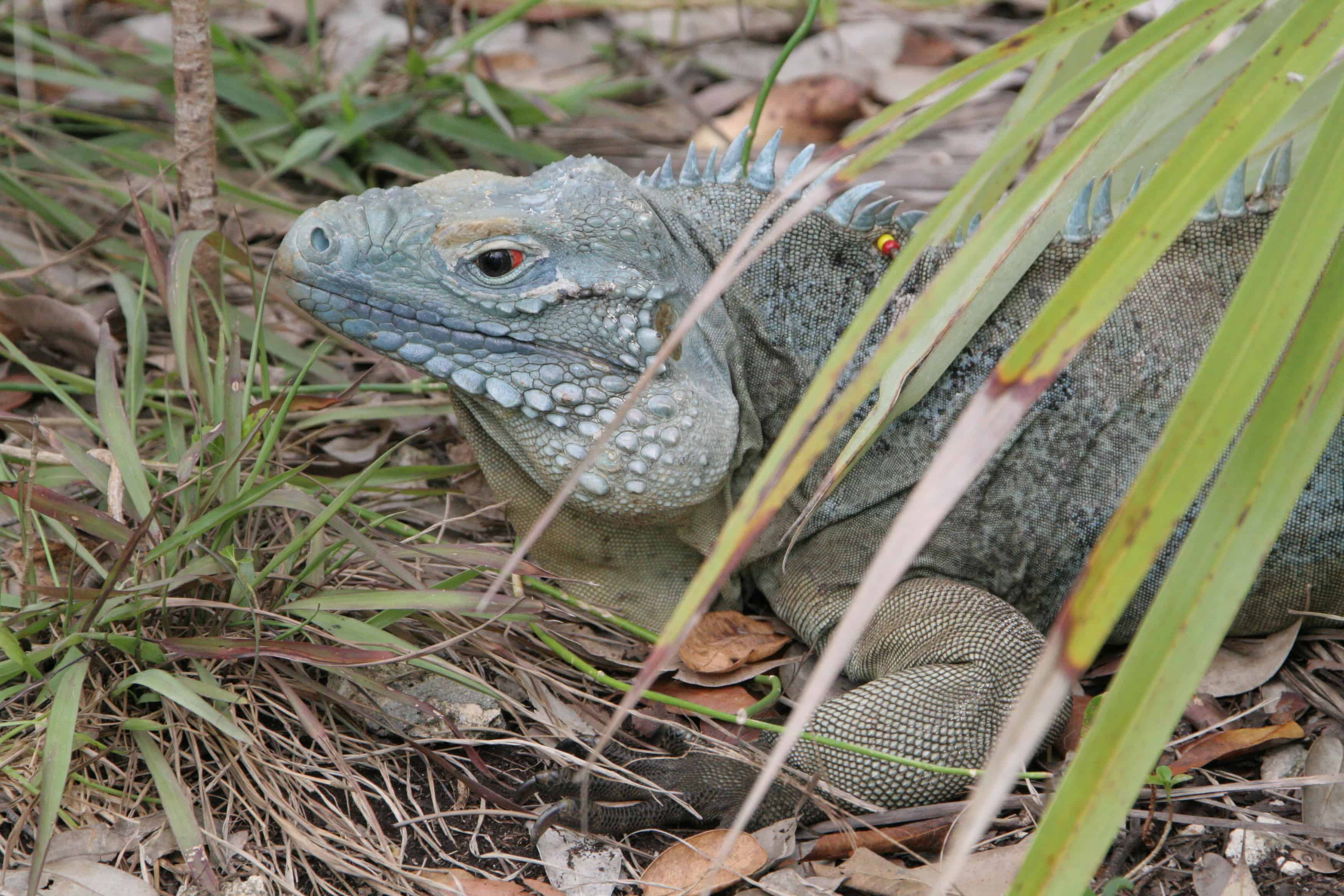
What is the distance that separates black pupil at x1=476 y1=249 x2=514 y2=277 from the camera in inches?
110

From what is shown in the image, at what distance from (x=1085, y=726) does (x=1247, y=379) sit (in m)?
1.31

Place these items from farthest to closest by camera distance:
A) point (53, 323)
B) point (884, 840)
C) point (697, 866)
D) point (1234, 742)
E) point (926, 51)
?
1. point (926, 51)
2. point (53, 323)
3. point (1234, 742)
4. point (884, 840)
5. point (697, 866)

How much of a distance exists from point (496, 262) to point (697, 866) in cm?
139

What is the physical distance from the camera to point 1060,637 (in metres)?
1.46

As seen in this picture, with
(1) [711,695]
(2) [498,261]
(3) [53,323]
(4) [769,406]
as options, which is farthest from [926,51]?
(3) [53,323]

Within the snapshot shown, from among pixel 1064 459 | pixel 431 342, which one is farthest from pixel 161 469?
pixel 1064 459

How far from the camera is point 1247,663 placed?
3.17m

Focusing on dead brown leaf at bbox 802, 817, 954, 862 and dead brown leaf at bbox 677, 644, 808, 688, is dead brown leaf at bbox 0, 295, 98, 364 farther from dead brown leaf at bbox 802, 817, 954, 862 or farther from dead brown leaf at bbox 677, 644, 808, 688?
dead brown leaf at bbox 802, 817, 954, 862

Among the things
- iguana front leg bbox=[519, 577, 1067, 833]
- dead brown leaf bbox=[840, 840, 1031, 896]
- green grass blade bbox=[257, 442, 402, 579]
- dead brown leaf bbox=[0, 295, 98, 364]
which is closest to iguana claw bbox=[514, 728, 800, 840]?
iguana front leg bbox=[519, 577, 1067, 833]

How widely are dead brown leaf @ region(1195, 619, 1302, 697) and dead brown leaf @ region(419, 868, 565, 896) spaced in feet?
5.64

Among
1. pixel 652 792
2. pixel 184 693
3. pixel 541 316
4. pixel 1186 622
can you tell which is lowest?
pixel 652 792

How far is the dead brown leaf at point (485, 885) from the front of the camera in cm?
241

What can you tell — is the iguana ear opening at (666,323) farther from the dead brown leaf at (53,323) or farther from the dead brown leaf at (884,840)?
the dead brown leaf at (53,323)

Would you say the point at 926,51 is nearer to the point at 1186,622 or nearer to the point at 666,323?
the point at 666,323
